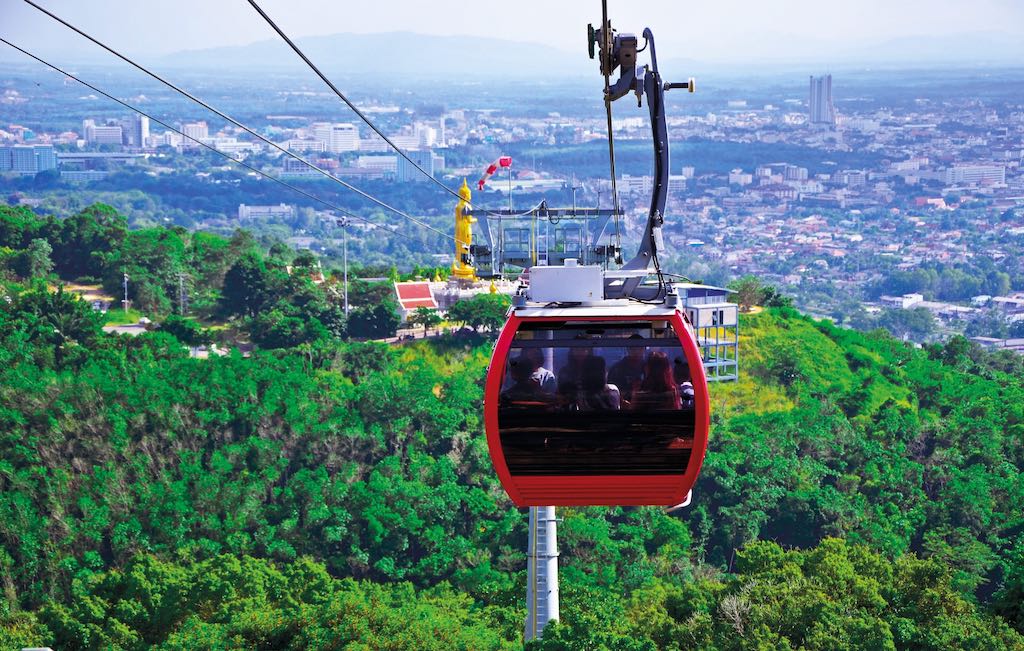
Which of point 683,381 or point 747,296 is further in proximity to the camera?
point 747,296

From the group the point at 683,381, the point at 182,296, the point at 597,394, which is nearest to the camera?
the point at 683,381

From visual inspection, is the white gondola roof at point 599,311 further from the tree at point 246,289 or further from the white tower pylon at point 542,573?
the tree at point 246,289

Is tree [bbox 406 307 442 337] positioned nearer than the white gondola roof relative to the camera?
No

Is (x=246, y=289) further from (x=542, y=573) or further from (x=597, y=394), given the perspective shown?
(x=597, y=394)

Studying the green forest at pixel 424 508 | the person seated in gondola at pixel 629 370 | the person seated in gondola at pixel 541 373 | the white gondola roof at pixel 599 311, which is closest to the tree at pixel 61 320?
the green forest at pixel 424 508

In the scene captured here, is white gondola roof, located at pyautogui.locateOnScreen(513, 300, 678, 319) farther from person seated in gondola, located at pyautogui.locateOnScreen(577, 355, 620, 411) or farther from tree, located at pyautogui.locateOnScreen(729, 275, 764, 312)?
tree, located at pyautogui.locateOnScreen(729, 275, 764, 312)

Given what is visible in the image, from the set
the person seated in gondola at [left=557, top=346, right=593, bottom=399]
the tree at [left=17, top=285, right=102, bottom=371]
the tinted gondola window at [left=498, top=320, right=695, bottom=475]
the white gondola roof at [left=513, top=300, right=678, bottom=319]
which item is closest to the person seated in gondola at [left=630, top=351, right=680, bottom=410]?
the tinted gondola window at [left=498, top=320, right=695, bottom=475]

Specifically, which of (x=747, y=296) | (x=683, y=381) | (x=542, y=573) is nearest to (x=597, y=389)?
(x=683, y=381)

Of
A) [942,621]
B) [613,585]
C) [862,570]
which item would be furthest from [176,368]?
[942,621]
